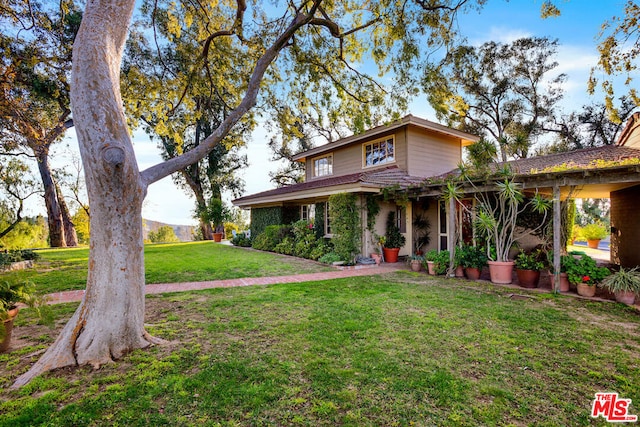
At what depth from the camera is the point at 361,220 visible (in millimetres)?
11203

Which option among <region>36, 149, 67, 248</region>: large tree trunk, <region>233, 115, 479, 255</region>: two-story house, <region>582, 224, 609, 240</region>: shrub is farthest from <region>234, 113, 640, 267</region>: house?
<region>36, 149, 67, 248</region>: large tree trunk

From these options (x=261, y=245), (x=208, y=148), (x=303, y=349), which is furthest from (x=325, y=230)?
(x=303, y=349)

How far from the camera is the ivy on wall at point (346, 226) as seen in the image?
424 inches

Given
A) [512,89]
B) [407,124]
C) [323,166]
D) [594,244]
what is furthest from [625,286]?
[512,89]

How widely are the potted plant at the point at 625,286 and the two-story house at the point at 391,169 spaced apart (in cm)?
521

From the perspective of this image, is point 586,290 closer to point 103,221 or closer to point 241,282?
point 241,282

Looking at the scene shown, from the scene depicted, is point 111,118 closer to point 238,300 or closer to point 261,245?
point 238,300

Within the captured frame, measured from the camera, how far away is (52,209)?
60.3 ft

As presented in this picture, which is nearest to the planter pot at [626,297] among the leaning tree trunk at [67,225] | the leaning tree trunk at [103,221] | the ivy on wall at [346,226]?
the ivy on wall at [346,226]

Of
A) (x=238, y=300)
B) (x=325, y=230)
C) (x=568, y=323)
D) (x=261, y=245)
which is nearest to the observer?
(x=568, y=323)

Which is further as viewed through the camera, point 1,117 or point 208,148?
point 1,117

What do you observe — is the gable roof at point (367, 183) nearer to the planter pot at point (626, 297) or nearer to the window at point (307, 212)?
the window at point (307, 212)

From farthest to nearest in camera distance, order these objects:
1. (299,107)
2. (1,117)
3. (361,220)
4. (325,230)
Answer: (325,230) < (361,220) < (299,107) < (1,117)

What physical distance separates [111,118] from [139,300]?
2.44 meters
